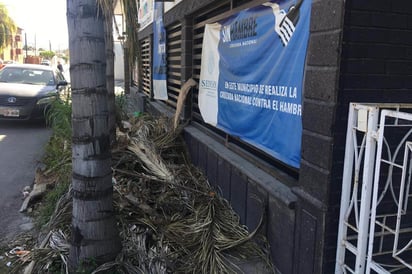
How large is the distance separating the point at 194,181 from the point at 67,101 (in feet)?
11.2

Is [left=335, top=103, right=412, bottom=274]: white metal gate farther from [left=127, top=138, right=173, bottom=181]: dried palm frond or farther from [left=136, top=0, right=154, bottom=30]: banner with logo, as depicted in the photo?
[left=136, top=0, right=154, bottom=30]: banner with logo

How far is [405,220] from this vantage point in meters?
2.76

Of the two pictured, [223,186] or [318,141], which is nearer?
[318,141]

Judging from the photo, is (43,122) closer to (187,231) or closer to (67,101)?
(67,101)

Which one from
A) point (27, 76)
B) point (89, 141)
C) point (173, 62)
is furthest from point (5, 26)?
point (89, 141)

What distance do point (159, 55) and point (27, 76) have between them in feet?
15.7

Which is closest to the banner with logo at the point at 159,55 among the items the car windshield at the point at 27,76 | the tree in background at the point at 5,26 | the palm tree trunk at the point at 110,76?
the palm tree trunk at the point at 110,76

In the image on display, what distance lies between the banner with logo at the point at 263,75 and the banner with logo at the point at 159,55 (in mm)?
3408

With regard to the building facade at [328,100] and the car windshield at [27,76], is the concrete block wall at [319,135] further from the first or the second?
the car windshield at [27,76]

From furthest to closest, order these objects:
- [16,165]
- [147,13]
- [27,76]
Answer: [27,76], [147,13], [16,165]

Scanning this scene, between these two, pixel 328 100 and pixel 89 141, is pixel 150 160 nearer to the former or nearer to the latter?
pixel 89 141

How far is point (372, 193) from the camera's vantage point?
2484mm

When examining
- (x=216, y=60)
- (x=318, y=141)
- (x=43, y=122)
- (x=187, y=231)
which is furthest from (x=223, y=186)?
(x=43, y=122)

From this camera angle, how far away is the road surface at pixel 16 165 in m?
4.74
